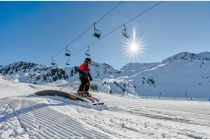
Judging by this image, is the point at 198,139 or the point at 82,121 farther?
the point at 82,121

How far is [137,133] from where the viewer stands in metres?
5.54

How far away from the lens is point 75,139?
17.0 ft

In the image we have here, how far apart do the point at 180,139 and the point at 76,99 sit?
8477mm

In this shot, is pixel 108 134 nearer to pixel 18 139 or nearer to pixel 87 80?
pixel 18 139

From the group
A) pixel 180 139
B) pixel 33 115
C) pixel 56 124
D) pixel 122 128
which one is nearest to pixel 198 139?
pixel 180 139

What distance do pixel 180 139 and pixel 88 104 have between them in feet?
22.1

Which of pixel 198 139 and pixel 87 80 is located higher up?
pixel 87 80

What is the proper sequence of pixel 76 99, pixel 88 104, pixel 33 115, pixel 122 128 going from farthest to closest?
pixel 76 99 → pixel 88 104 → pixel 33 115 → pixel 122 128

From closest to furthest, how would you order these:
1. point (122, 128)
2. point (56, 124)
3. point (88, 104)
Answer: point (122, 128), point (56, 124), point (88, 104)

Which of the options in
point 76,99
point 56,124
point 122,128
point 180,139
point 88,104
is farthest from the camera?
point 76,99

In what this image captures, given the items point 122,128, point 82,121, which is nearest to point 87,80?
point 82,121

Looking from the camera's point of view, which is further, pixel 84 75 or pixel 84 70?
pixel 84 75

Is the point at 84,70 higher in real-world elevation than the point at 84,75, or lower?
higher

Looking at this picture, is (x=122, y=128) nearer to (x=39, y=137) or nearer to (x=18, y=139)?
(x=39, y=137)
